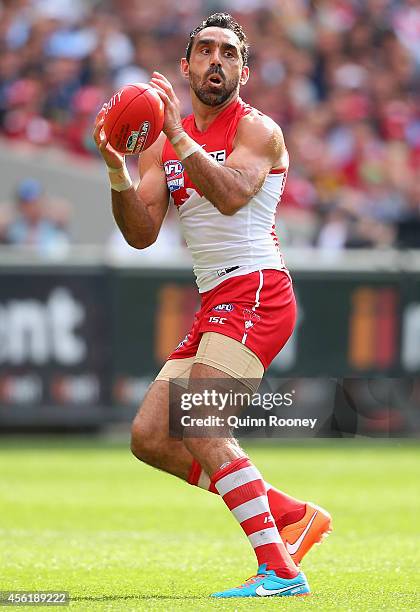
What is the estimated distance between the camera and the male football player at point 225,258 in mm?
5992

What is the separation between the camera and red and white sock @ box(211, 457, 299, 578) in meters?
5.98

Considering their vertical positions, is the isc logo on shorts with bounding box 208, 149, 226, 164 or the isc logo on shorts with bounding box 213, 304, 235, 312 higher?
the isc logo on shorts with bounding box 208, 149, 226, 164

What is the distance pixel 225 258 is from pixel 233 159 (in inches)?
19.8

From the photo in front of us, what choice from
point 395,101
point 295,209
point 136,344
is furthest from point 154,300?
point 395,101

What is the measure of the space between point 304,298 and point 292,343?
54 centimetres

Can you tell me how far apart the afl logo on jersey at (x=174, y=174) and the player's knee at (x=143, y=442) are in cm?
115

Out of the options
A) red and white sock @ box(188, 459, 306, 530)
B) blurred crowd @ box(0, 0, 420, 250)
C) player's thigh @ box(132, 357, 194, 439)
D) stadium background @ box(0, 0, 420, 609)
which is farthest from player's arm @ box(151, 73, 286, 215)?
blurred crowd @ box(0, 0, 420, 250)

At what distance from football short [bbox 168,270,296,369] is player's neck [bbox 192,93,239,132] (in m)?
0.79

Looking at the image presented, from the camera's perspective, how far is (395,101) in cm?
1909

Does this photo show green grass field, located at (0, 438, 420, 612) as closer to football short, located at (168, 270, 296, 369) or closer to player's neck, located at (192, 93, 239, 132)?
football short, located at (168, 270, 296, 369)

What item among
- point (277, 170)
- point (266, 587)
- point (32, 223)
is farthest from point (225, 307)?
point (32, 223)

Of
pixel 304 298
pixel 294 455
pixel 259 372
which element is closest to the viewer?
pixel 259 372

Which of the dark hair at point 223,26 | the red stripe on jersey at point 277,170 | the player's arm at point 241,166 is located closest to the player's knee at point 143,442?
the player's arm at point 241,166

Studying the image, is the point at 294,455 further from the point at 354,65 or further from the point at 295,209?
the point at 354,65
